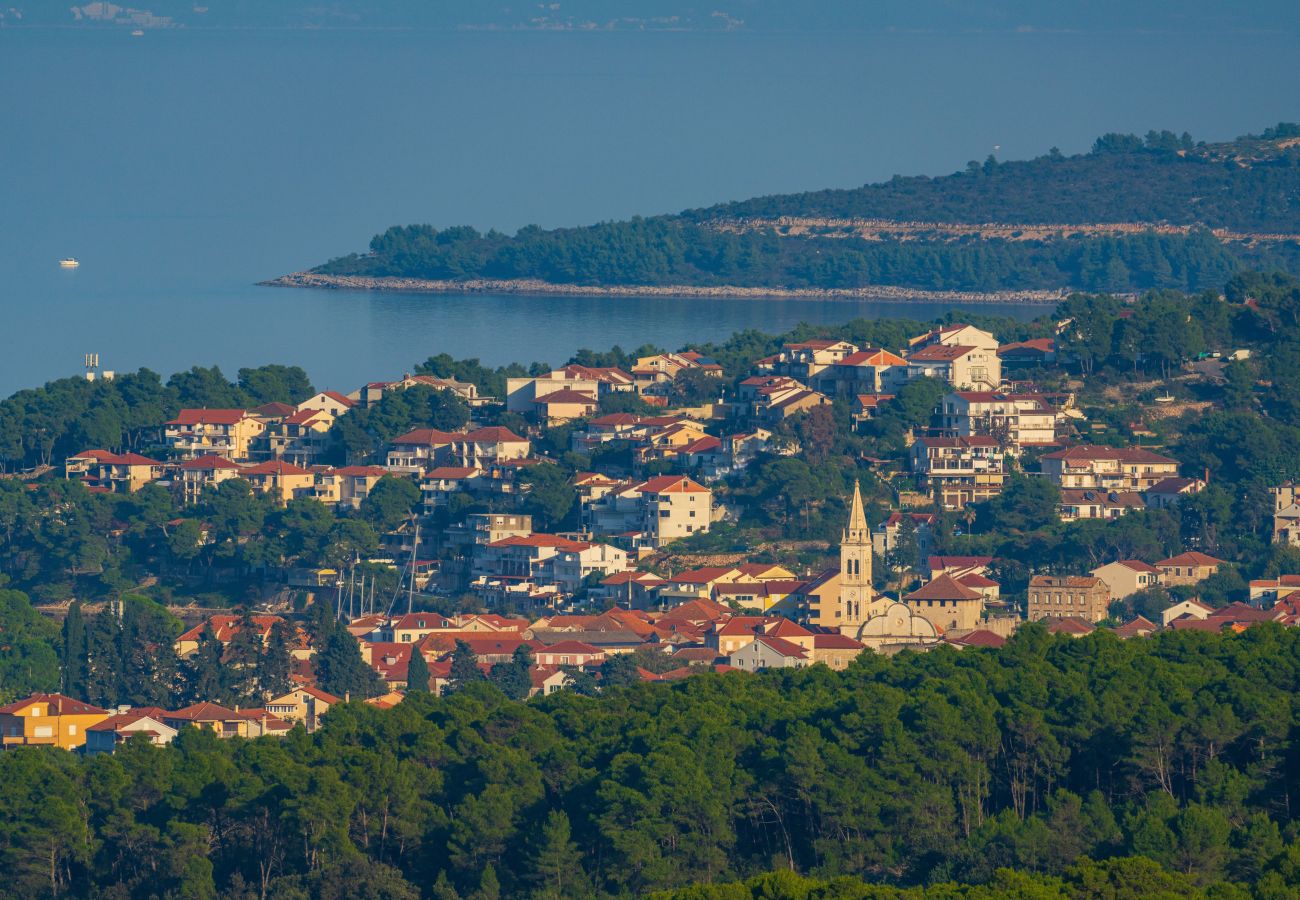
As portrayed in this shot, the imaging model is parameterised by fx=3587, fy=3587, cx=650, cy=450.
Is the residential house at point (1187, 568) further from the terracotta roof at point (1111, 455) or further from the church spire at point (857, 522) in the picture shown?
the terracotta roof at point (1111, 455)

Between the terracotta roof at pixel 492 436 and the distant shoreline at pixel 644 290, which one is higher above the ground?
the terracotta roof at pixel 492 436

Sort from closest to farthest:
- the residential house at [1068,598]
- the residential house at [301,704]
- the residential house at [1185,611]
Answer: the residential house at [301,704]
the residential house at [1185,611]
the residential house at [1068,598]

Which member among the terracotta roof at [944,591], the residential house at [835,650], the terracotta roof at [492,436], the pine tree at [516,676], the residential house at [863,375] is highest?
the residential house at [863,375]

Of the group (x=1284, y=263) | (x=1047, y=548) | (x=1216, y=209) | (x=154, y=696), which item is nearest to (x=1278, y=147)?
(x=1216, y=209)

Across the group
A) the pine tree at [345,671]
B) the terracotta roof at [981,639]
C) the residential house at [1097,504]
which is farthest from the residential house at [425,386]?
the terracotta roof at [981,639]

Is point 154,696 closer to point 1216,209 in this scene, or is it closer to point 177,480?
point 177,480

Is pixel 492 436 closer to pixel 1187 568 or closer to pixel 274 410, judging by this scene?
pixel 274 410

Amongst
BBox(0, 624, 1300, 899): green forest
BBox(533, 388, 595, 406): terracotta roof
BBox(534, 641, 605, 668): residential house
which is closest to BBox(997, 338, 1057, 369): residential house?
BBox(533, 388, 595, 406): terracotta roof

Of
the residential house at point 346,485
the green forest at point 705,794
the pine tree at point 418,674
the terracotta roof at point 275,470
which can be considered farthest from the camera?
the terracotta roof at point 275,470

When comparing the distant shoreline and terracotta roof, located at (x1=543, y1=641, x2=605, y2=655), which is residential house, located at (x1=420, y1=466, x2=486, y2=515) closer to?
terracotta roof, located at (x1=543, y1=641, x2=605, y2=655)
